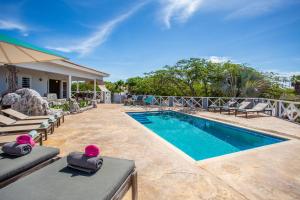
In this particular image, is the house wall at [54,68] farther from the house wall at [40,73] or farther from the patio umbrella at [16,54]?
the patio umbrella at [16,54]

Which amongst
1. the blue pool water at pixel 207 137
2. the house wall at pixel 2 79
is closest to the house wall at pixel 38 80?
the house wall at pixel 2 79

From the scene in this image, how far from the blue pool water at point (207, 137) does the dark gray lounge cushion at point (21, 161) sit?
3.99 metres

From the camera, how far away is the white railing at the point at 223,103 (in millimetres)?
9430

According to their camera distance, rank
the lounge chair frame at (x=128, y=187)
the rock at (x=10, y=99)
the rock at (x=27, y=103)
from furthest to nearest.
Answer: the rock at (x=27, y=103) < the rock at (x=10, y=99) < the lounge chair frame at (x=128, y=187)

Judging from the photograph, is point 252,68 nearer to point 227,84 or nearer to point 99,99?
point 227,84

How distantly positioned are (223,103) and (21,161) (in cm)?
1412

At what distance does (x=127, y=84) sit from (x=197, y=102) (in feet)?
53.9

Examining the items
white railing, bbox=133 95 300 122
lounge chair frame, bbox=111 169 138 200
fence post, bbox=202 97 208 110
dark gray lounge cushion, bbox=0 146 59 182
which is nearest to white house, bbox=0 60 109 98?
white railing, bbox=133 95 300 122

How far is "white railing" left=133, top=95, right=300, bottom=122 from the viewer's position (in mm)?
9430

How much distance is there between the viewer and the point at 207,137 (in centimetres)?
754

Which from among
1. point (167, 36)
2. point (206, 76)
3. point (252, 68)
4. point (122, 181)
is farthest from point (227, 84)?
point (122, 181)

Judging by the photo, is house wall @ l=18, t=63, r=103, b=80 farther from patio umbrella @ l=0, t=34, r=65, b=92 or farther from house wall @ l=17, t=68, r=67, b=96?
patio umbrella @ l=0, t=34, r=65, b=92

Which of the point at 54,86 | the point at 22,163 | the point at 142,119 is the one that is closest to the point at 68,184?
the point at 22,163

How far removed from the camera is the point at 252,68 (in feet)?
54.6
